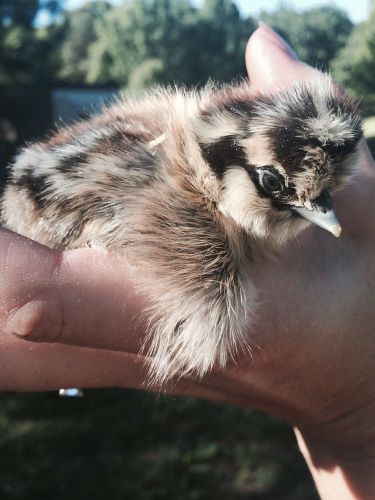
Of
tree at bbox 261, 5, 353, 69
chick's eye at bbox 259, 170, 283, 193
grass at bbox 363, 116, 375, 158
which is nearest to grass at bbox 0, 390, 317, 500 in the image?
grass at bbox 363, 116, 375, 158

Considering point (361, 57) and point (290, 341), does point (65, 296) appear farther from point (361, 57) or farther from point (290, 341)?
point (361, 57)

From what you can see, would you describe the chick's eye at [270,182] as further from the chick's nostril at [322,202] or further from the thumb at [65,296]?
the thumb at [65,296]

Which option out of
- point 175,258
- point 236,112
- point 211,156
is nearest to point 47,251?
point 175,258

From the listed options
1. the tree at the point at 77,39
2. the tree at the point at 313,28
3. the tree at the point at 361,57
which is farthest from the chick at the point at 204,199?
the tree at the point at 77,39

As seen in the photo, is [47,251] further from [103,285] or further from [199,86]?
[199,86]

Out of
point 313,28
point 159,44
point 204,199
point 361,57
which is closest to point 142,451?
point 204,199

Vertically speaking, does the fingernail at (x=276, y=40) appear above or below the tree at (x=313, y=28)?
below
